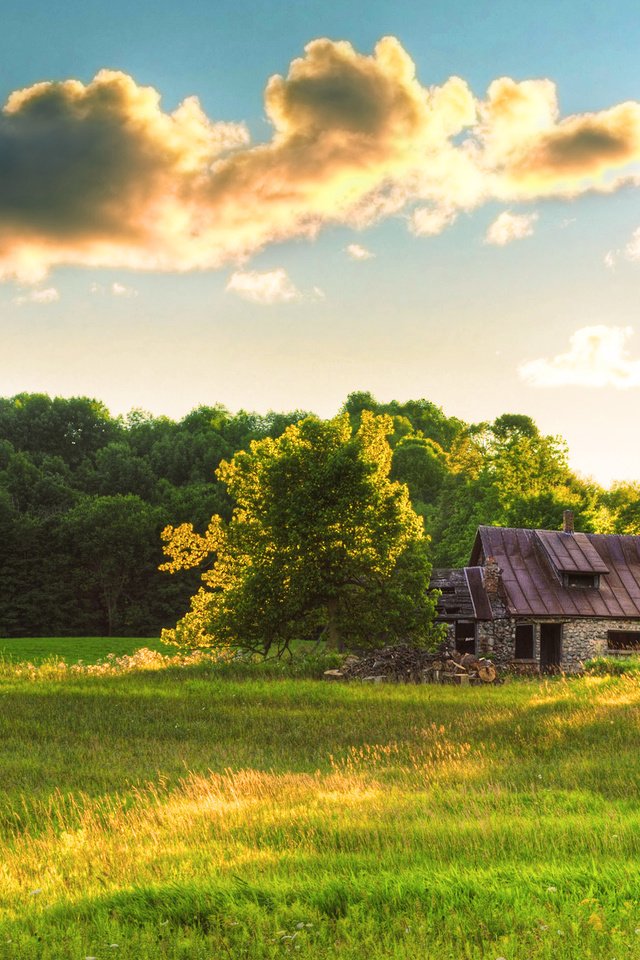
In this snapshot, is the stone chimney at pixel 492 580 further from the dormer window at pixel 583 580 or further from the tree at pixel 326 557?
the tree at pixel 326 557

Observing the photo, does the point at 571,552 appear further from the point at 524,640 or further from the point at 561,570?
the point at 524,640

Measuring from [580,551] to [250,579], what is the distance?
64.3ft

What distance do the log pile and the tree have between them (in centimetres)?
229

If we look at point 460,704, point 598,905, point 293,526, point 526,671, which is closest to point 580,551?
point 526,671

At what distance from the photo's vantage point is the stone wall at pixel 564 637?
39.2 meters

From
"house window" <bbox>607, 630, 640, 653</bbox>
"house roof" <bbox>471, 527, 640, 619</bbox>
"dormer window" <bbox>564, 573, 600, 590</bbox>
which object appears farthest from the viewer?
"dormer window" <bbox>564, 573, 600, 590</bbox>

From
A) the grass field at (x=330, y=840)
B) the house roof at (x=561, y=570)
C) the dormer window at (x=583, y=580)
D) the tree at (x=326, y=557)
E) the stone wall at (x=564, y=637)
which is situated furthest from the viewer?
the dormer window at (x=583, y=580)

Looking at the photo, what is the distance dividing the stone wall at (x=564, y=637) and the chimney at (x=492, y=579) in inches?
57.0

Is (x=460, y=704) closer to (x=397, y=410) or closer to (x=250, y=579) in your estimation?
(x=250, y=579)

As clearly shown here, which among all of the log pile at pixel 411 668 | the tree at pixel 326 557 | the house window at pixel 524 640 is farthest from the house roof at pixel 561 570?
the log pile at pixel 411 668

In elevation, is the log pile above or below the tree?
below

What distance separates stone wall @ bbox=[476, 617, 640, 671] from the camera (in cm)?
3916

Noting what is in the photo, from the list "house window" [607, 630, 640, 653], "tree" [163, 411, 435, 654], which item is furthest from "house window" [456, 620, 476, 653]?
"tree" [163, 411, 435, 654]

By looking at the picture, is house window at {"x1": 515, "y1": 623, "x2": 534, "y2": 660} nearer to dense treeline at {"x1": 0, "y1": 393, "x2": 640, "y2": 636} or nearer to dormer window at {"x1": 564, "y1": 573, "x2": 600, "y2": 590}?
dormer window at {"x1": 564, "y1": 573, "x2": 600, "y2": 590}
